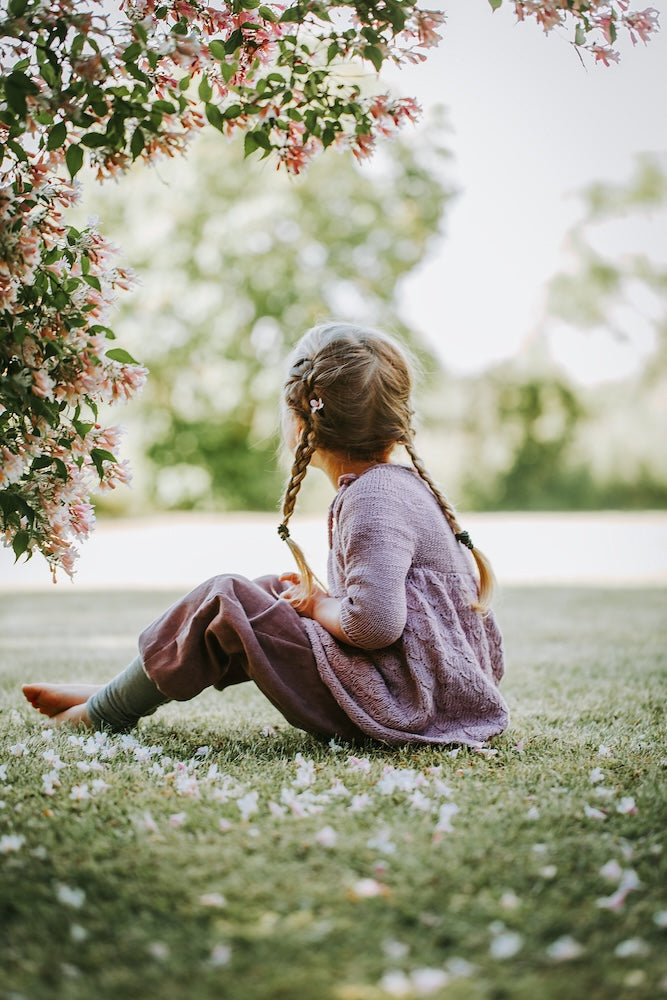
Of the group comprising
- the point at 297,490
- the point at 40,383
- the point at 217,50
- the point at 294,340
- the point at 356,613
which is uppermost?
the point at 294,340

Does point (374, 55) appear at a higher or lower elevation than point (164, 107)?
higher

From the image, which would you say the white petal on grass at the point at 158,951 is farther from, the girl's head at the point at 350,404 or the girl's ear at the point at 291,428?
the girl's ear at the point at 291,428

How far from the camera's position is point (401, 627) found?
2230mm

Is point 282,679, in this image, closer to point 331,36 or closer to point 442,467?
point 331,36

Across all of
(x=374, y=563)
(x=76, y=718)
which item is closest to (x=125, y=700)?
Answer: (x=76, y=718)

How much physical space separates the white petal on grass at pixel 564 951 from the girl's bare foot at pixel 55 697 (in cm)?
163

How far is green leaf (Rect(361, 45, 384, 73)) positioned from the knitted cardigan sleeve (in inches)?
38.2

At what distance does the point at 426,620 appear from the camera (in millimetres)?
2322

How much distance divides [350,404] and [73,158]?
0.87m

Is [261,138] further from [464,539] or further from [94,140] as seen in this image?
[464,539]

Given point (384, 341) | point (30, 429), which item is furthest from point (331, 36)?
point (30, 429)

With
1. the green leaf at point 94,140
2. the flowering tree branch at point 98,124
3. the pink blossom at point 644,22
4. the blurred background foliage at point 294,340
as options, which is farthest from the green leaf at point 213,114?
the blurred background foliage at point 294,340

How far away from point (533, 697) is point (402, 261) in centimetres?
1516

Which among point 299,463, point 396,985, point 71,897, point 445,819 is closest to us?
point 396,985
